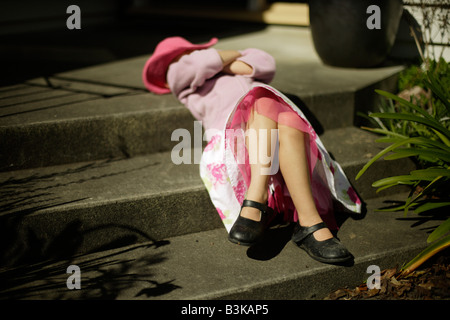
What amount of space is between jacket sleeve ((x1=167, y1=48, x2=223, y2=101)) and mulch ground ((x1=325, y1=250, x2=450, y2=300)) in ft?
4.31

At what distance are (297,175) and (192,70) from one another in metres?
0.89

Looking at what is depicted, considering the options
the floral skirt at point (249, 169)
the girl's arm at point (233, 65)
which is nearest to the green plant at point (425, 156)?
the floral skirt at point (249, 169)

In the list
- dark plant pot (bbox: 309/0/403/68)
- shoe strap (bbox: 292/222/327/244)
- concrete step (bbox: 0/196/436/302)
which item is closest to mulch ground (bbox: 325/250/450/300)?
concrete step (bbox: 0/196/436/302)

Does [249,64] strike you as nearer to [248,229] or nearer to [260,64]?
[260,64]

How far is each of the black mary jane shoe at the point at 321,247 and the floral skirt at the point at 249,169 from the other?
0.55ft

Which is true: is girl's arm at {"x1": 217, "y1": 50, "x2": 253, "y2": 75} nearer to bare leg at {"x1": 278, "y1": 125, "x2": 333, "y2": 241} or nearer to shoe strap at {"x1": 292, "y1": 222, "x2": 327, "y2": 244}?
bare leg at {"x1": 278, "y1": 125, "x2": 333, "y2": 241}

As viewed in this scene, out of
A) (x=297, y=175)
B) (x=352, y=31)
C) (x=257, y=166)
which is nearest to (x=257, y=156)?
(x=257, y=166)

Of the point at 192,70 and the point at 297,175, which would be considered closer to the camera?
the point at 297,175

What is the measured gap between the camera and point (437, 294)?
6.41 ft

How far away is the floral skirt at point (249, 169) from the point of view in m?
2.12

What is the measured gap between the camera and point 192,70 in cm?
246

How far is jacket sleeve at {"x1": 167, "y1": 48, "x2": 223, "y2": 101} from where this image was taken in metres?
2.40

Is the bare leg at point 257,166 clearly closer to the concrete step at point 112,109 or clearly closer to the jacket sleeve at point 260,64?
the jacket sleeve at point 260,64
